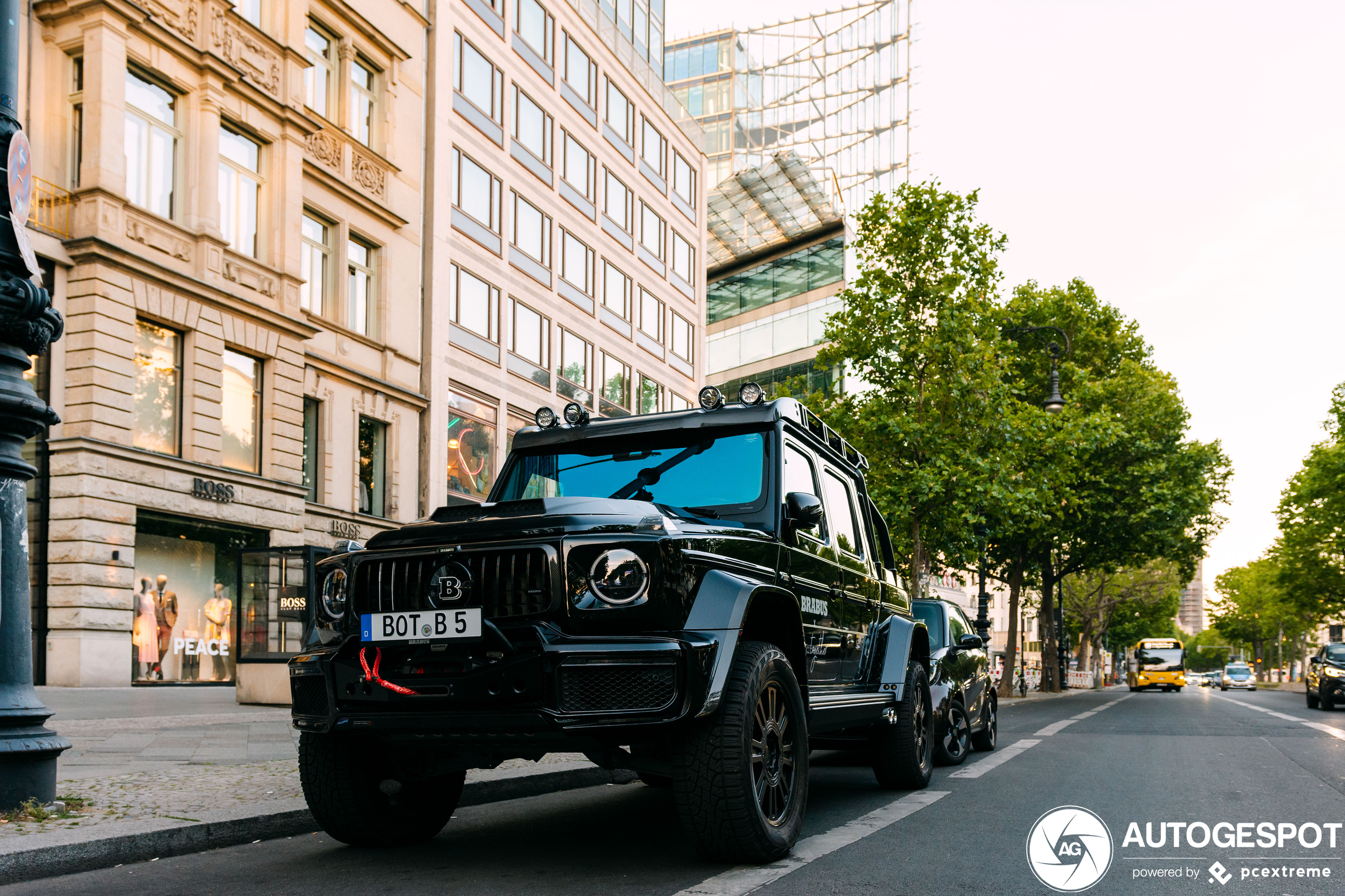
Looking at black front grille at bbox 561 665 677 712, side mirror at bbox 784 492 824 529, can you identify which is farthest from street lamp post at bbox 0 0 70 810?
side mirror at bbox 784 492 824 529

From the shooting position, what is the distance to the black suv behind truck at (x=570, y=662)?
4.96 m

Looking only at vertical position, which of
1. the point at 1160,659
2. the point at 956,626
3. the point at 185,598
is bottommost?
the point at 1160,659

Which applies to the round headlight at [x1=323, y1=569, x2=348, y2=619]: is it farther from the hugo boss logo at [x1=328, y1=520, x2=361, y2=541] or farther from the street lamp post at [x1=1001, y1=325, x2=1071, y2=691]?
the street lamp post at [x1=1001, y1=325, x2=1071, y2=691]

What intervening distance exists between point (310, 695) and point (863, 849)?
8.78 feet

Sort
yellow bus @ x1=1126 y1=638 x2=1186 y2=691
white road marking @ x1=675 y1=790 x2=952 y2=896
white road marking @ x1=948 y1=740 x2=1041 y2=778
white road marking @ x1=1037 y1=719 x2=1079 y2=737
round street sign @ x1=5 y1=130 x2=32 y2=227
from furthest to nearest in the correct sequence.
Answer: yellow bus @ x1=1126 y1=638 x2=1186 y2=691, white road marking @ x1=1037 y1=719 x2=1079 y2=737, white road marking @ x1=948 y1=740 x2=1041 y2=778, round street sign @ x1=5 y1=130 x2=32 y2=227, white road marking @ x1=675 y1=790 x2=952 y2=896

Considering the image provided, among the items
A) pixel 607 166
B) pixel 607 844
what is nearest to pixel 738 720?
pixel 607 844

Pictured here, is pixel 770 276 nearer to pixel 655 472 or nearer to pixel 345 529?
pixel 345 529

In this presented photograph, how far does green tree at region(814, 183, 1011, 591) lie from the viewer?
27.9 m

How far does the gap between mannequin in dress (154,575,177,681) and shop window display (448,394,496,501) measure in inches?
388

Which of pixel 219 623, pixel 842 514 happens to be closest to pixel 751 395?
pixel 842 514

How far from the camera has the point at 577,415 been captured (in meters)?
7.11

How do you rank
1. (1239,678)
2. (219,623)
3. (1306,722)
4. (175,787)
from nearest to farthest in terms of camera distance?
1. (175,787)
2. (1306,722)
3. (219,623)
4. (1239,678)

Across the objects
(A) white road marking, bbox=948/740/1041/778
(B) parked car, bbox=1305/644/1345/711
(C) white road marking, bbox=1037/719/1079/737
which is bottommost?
(B) parked car, bbox=1305/644/1345/711

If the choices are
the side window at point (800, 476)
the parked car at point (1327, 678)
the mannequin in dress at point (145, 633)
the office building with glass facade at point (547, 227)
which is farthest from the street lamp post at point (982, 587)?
the side window at point (800, 476)
